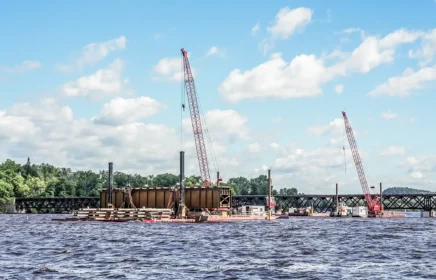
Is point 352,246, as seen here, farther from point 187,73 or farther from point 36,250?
point 187,73

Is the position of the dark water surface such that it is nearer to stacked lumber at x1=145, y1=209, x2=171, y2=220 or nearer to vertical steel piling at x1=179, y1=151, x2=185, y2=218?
stacked lumber at x1=145, y1=209, x2=171, y2=220

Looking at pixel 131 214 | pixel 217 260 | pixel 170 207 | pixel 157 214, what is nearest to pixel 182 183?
pixel 157 214

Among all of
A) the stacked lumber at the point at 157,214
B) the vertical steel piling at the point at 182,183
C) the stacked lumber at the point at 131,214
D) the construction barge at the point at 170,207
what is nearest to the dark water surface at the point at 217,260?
the stacked lumber at the point at 157,214

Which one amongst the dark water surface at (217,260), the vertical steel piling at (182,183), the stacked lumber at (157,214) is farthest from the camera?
the vertical steel piling at (182,183)

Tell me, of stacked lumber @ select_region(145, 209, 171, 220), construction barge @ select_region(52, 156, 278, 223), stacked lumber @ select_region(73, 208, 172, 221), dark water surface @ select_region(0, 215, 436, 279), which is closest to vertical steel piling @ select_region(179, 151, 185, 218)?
construction barge @ select_region(52, 156, 278, 223)

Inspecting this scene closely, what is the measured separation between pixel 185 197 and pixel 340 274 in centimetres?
12083

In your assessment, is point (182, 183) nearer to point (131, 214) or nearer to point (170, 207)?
point (131, 214)

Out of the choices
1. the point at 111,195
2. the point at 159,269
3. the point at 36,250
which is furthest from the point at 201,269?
the point at 111,195

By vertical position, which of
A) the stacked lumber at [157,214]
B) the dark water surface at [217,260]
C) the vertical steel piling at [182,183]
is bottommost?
the dark water surface at [217,260]

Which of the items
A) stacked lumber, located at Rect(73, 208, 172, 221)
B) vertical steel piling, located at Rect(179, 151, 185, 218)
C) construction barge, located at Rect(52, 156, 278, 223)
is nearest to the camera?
stacked lumber, located at Rect(73, 208, 172, 221)

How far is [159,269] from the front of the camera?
151ft

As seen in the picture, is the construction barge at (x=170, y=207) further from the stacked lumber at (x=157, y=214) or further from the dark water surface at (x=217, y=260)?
the dark water surface at (x=217, y=260)

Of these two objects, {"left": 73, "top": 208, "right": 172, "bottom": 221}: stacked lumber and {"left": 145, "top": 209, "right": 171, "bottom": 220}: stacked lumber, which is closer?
{"left": 145, "top": 209, "right": 171, "bottom": 220}: stacked lumber

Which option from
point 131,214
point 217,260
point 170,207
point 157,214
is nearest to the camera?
point 217,260
